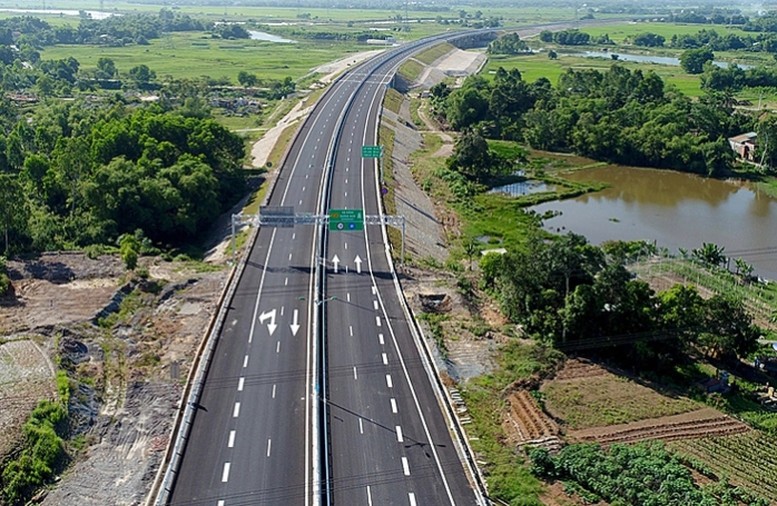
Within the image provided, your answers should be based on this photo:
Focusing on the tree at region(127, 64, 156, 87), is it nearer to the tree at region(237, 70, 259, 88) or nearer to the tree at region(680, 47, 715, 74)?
the tree at region(237, 70, 259, 88)

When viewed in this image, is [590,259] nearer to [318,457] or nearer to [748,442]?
[748,442]

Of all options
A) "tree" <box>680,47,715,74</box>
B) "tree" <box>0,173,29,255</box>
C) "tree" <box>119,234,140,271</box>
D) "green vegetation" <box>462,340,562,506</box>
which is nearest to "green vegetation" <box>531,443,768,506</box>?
"green vegetation" <box>462,340,562,506</box>

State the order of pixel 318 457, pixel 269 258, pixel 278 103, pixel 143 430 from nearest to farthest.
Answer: pixel 318 457 → pixel 143 430 → pixel 269 258 → pixel 278 103

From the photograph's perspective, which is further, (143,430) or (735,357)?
(735,357)

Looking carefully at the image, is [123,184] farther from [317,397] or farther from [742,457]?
[742,457]

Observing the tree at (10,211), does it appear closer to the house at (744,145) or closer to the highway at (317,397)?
the highway at (317,397)

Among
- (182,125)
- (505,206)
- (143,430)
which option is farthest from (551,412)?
(182,125)

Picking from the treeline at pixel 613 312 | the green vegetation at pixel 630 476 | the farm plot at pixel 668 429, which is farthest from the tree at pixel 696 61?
the green vegetation at pixel 630 476
